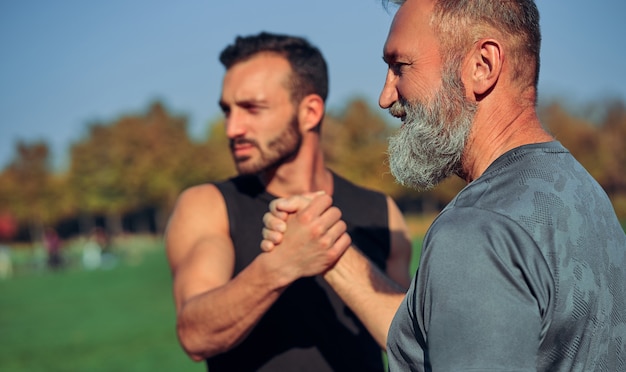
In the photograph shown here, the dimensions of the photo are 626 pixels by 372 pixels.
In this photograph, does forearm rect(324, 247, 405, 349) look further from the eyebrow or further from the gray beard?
the eyebrow

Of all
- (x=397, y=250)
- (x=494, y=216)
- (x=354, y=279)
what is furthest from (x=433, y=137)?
(x=397, y=250)

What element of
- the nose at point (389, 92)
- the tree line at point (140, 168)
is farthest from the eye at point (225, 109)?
the tree line at point (140, 168)

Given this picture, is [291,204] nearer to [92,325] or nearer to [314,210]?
[314,210]

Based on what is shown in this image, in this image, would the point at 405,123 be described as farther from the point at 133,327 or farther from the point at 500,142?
the point at 133,327

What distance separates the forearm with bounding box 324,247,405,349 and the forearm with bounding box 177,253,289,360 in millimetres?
249

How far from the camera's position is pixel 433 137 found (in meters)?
2.21

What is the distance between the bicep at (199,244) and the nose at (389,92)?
165 centimetres

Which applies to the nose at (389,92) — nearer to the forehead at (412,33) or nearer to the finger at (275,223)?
the forehead at (412,33)

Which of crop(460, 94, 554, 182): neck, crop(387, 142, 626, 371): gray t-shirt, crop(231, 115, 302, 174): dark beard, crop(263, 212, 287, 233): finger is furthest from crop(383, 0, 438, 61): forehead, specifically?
crop(231, 115, 302, 174): dark beard

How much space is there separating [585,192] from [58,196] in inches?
3256

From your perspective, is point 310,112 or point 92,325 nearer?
point 310,112

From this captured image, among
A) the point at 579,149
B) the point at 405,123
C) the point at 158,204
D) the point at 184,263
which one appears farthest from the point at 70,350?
the point at 158,204

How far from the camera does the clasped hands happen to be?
323 centimetres

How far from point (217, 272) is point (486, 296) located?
2.22 m
